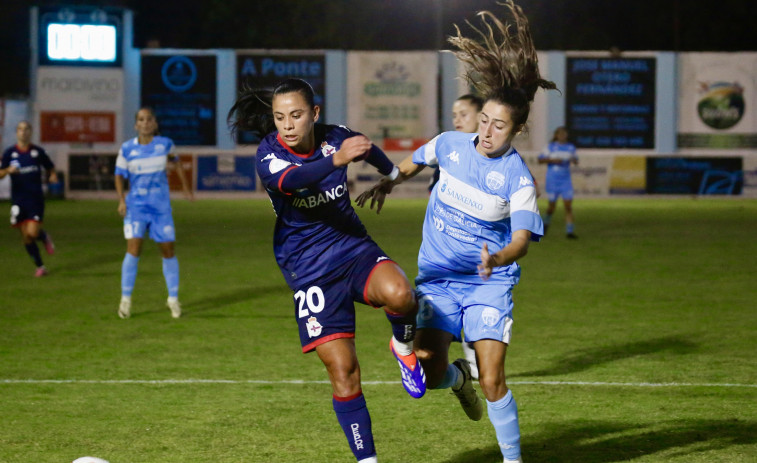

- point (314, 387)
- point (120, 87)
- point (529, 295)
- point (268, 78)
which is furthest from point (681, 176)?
point (314, 387)

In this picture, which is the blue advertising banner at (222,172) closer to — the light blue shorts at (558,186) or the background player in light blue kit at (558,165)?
the background player in light blue kit at (558,165)

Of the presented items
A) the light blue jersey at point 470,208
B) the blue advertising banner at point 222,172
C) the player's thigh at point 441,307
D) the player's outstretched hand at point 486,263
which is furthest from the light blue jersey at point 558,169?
the blue advertising banner at point 222,172

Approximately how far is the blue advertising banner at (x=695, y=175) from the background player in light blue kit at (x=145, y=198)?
2675 cm

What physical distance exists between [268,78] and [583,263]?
907 inches

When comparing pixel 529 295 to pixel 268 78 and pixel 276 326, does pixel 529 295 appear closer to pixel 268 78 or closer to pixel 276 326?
pixel 276 326

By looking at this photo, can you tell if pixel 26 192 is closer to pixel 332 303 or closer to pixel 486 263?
pixel 332 303

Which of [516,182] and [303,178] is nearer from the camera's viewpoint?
[303,178]

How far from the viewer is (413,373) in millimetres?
5340

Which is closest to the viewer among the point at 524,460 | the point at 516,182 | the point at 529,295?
the point at 516,182

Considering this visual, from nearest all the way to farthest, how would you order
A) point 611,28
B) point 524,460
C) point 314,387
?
point 524,460 < point 314,387 < point 611,28

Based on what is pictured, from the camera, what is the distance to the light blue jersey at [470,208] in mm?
5070

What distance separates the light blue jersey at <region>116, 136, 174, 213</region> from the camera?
10.2 meters

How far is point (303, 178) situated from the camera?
463 cm

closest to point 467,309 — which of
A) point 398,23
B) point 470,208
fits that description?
point 470,208
